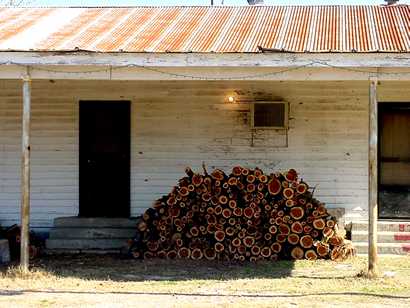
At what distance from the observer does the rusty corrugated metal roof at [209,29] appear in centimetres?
978

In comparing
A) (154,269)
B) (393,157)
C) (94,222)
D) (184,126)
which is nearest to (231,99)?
(184,126)

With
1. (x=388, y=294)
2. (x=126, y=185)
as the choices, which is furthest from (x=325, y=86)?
(x=388, y=294)

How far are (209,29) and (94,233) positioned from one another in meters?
3.91

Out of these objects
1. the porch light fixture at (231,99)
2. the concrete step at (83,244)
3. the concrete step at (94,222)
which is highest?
the porch light fixture at (231,99)

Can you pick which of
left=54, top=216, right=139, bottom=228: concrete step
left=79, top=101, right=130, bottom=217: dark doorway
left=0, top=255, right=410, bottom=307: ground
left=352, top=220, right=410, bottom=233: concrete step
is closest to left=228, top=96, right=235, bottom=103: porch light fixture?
left=79, top=101, right=130, bottom=217: dark doorway

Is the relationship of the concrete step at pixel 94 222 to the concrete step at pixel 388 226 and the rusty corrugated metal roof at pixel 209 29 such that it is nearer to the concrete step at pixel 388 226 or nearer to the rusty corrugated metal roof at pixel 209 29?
the rusty corrugated metal roof at pixel 209 29

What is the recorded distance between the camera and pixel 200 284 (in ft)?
29.9

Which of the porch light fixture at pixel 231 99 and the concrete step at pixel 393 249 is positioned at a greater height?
the porch light fixture at pixel 231 99

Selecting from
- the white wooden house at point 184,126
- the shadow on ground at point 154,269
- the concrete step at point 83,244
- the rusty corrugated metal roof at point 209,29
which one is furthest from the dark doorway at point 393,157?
the concrete step at point 83,244

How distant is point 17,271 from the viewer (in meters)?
9.62

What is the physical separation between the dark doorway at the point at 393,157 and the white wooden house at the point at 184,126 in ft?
0.06

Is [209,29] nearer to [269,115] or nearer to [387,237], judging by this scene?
[269,115]

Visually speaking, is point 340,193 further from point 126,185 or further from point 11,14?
point 11,14

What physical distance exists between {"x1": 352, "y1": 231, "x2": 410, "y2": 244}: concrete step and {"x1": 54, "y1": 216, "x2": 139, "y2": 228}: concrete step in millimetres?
3699
